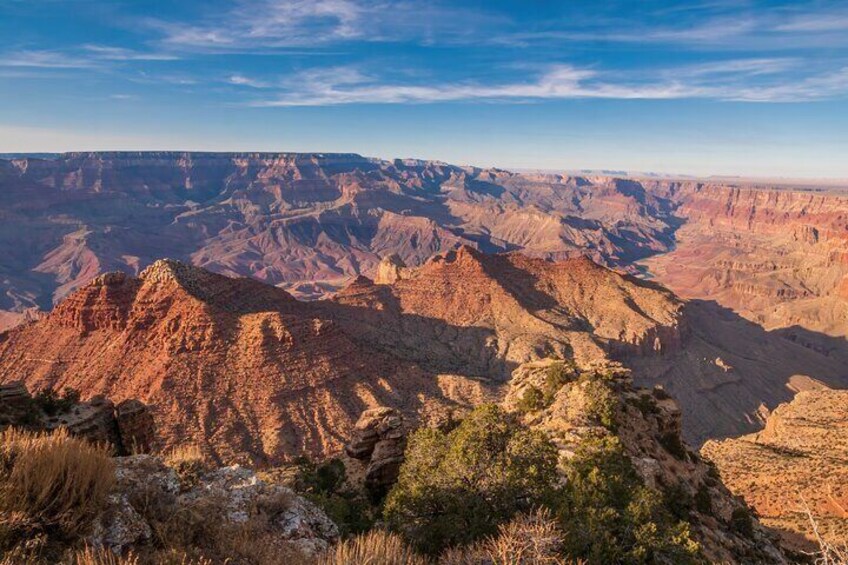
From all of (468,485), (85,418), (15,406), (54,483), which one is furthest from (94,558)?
(15,406)

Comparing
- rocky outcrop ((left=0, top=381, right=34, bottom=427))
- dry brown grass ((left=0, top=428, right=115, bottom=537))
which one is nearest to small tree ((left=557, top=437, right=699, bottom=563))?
dry brown grass ((left=0, top=428, right=115, bottom=537))

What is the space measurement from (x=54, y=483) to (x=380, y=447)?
17968mm

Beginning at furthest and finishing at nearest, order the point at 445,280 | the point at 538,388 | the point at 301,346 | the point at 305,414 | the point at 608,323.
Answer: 1. the point at 445,280
2. the point at 608,323
3. the point at 301,346
4. the point at 305,414
5. the point at 538,388

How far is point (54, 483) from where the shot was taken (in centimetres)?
816

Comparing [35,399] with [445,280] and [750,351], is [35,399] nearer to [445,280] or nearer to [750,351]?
[445,280]

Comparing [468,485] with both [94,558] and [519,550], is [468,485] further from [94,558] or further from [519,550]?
[94,558]

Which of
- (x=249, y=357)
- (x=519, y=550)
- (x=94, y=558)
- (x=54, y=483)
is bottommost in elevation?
(x=249, y=357)

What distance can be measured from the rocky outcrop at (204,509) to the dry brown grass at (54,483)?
0.37m

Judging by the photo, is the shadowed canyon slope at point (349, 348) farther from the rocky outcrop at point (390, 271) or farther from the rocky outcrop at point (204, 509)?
the rocky outcrop at point (204, 509)

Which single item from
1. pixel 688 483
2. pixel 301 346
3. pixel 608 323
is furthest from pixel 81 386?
→ pixel 608 323

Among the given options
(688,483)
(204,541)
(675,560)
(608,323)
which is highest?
(204,541)

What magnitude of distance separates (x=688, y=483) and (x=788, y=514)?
17.0 metres

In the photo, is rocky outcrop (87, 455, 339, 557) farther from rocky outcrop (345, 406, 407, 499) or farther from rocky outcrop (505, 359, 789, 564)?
rocky outcrop (505, 359, 789, 564)

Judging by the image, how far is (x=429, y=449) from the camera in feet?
54.0
